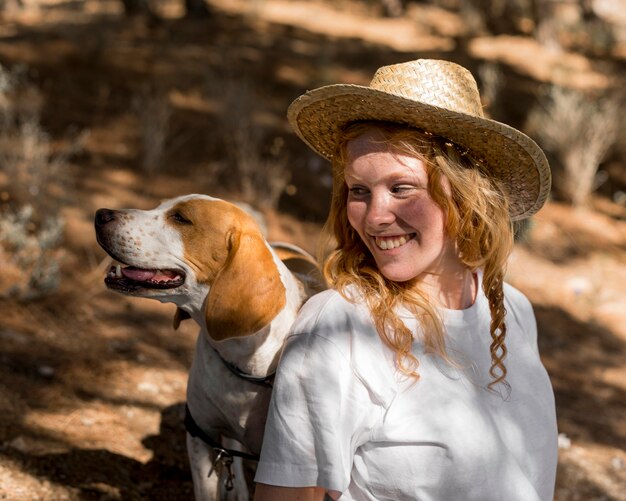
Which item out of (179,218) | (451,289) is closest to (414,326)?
(451,289)

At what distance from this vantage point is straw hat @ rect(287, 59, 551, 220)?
6.81ft

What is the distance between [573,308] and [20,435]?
4402 mm

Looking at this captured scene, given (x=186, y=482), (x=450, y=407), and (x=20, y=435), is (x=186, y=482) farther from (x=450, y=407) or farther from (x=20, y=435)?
(x=450, y=407)

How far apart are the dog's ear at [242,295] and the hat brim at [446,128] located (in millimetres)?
399

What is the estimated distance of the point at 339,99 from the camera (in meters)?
2.18

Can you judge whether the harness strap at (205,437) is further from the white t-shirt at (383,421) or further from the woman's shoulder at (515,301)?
the woman's shoulder at (515,301)

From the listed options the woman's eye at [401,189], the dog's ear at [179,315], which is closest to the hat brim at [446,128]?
the woman's eye at [401,189]

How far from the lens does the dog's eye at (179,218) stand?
2.45 meters

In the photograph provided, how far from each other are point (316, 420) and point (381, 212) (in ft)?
1.84

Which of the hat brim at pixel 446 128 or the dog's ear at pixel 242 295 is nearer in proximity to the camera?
the hat brim at pixel 446 128

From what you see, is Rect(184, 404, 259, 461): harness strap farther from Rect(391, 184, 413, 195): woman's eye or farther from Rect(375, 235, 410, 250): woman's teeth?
Rect(391, 184, 413, 195): woman's eye

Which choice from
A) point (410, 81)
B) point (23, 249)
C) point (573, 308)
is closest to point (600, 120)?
point (573, 308)

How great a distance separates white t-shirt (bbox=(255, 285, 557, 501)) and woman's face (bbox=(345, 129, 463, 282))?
0.16 metres

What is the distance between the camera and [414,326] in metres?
2.17
